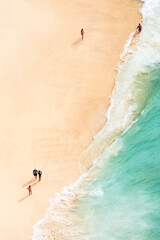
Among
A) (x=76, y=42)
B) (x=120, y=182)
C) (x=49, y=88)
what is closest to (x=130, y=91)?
(x=49, y=88)

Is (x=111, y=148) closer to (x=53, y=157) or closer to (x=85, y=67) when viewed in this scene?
(x=53, y=157)

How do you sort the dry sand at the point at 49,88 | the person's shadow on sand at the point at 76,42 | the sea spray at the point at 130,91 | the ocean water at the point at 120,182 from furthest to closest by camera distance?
the person's shadow on sand at the point at 76,42, the sea spray at the point at 130,91, the dry sand at the point at 49,88, the ocean water at the point at 120,182

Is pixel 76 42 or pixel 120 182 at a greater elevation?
pixel 76 42

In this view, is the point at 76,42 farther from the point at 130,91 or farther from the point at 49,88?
the point at 130,91

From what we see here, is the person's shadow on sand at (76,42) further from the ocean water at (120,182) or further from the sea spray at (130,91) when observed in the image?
the ocean water at (120,182)

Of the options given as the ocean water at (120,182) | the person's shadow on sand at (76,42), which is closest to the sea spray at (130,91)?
the ocean water at (120,182)

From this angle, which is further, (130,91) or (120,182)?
(130,91)

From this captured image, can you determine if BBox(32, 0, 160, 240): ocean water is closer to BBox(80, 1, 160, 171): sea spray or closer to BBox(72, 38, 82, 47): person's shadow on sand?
BBox(80, 1, 160, 171): sea spray
